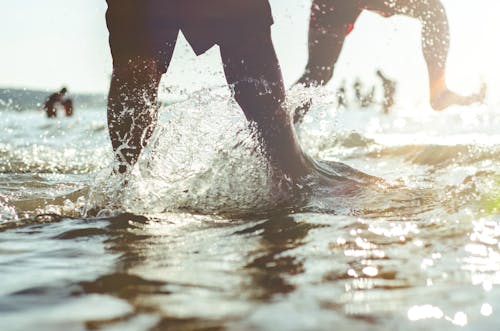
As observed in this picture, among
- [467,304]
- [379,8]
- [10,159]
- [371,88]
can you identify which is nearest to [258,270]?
[467,304]

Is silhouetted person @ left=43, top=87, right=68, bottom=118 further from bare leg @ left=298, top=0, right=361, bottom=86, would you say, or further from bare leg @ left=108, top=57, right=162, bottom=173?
bare leg @ left=108, top=57, right=162, bottom=173

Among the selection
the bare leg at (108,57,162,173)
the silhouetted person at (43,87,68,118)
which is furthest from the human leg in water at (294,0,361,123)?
the silhouetted person at (43,87,68,118)

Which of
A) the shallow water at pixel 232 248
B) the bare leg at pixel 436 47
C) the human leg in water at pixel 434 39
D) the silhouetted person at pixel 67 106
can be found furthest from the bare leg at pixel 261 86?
the silhouetted person at pixel 67 106

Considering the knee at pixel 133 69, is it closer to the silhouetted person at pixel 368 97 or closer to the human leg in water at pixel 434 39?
the human leg in water at pixel 434 39

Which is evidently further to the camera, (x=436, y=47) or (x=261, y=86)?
(x=436, y=47)

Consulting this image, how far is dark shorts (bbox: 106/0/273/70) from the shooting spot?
2.62 metres

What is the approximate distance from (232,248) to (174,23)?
4.91ft

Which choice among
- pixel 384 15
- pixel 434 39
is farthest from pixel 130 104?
pixel 434 39

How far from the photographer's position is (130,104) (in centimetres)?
270

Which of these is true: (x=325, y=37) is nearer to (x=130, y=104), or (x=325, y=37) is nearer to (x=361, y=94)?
(x=130, y=104)

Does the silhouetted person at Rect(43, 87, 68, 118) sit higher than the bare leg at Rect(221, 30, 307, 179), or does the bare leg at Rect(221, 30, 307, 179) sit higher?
the silhouetted person at Rect(43, 87, 68, 118)

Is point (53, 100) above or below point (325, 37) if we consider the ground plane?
above

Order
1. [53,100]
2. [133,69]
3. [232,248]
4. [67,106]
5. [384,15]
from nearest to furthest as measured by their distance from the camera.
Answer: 1. [232,248]
2. [133,69]
3. [384,15]
4. [67,106]
5. [53,100]

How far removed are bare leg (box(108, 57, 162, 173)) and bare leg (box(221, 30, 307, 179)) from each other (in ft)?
1.26
